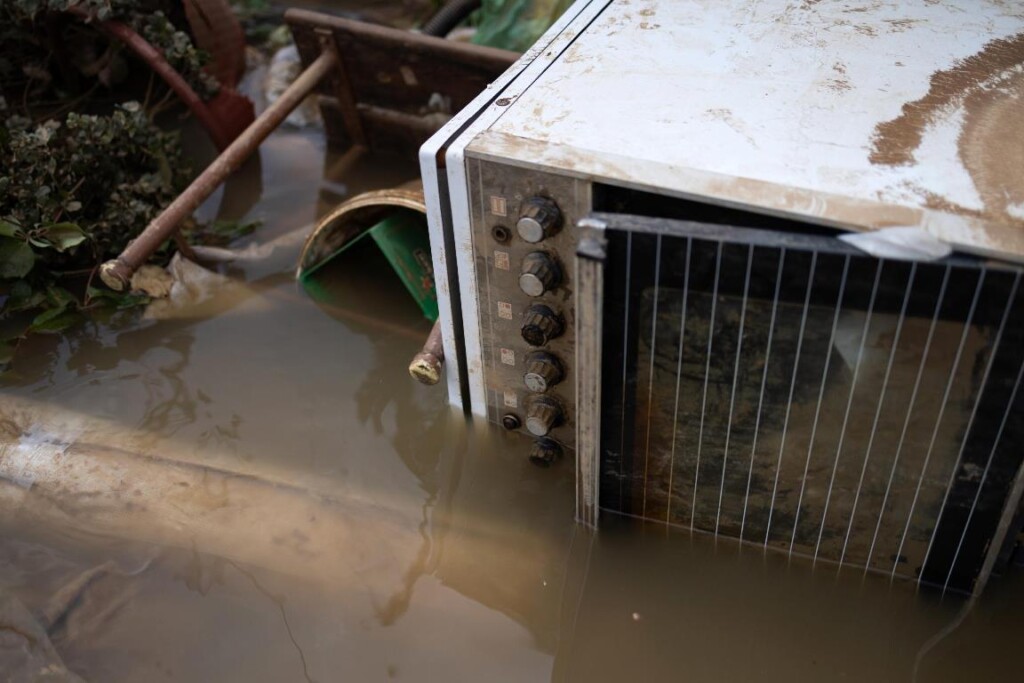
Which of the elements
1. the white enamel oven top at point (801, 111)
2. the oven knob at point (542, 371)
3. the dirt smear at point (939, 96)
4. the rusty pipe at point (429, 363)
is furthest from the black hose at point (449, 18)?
the dirt smear at point (939, 96)

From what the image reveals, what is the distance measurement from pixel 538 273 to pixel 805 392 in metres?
0.54

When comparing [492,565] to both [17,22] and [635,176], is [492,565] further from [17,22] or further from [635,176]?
[17,22]

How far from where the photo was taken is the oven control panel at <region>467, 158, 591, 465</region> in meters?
1.73

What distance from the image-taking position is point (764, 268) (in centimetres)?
152

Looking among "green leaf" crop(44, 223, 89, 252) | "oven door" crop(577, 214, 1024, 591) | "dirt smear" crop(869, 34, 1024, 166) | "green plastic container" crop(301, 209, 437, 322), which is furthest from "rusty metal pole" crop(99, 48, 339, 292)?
"dirt smear" crop(869, 34, 1024, 166)

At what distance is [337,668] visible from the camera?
183cm

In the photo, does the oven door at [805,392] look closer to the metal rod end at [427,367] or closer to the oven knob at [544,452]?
the oven knob at [544,452]

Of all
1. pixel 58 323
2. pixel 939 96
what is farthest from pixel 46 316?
pixel 939 96

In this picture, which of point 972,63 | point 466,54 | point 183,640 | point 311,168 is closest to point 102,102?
point 311,168

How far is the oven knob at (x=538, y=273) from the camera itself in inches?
70.4

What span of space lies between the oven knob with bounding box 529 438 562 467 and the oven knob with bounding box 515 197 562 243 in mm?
560

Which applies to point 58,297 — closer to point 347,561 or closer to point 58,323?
point 58,323

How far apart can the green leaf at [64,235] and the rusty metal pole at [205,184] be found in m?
0.10

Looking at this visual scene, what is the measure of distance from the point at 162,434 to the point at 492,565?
36.4 inches
